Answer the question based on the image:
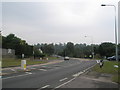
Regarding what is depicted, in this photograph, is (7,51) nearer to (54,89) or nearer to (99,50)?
(54,89)

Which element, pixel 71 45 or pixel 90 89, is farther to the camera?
pixel 71 45

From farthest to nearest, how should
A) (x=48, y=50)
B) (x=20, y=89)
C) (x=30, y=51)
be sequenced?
(x=48, y=50)
(x=30, y=51)
(x=20, y=89)

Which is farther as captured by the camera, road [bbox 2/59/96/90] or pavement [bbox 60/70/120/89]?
pavement [bbox 60/70/120/89]

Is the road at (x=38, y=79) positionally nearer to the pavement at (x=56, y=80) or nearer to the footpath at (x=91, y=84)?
the pavement at (x=56, y=80)

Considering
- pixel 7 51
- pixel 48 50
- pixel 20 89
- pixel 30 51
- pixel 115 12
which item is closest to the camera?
pixel 20 89

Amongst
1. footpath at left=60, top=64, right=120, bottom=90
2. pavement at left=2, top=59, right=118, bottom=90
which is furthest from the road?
footpath at left=60, top=64, right=120, bottom=90

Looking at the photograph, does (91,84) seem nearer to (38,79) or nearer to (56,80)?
(56,80)

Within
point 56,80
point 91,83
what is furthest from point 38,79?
point 91,83

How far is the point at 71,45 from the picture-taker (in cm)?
14438

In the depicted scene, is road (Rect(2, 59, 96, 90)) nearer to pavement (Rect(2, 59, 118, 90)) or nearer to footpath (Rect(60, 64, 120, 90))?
pavement (Rect(2, 59, 118, 90))

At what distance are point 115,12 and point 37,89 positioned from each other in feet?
81.5

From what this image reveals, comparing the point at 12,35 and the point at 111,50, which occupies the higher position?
the point at 12,35

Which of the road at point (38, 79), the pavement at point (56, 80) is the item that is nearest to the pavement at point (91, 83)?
the pavement at point (56, 80)

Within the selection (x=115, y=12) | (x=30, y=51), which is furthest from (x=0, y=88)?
(x=30, y=51)
